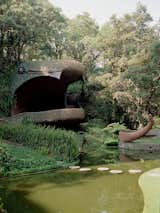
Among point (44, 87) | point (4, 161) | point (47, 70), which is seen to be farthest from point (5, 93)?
point (4, 161)

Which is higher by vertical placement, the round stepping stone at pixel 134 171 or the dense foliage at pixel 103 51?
the dense foliage at pixel 103 51

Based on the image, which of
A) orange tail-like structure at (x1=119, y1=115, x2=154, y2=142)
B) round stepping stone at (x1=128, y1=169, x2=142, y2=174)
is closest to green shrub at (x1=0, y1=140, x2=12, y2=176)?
round stepping stone at (x1=128, y1=169, x2=142, y2=174)

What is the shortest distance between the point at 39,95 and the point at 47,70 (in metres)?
3.43

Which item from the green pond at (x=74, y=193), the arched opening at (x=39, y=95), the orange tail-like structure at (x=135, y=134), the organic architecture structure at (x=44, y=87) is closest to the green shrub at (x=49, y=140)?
the green pond at (x=74, y=193)

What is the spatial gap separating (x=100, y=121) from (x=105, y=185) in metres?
14.6

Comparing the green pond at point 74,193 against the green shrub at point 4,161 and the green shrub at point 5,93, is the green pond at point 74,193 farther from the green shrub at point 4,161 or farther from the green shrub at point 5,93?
the green shrub at point 5,93

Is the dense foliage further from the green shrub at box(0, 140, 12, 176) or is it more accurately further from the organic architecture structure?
the green shrub at box(0, 140, 12, 176)

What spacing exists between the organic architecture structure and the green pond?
6.71m

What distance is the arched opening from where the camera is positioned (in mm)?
20006

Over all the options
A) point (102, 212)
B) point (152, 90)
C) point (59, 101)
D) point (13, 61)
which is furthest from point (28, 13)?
point (102, 212)

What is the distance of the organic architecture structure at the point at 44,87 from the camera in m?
18.0

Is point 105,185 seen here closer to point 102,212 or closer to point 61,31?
point 102,212

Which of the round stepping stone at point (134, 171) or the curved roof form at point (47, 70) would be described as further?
the curved roof form at point (47, 70)

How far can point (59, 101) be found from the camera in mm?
22344
